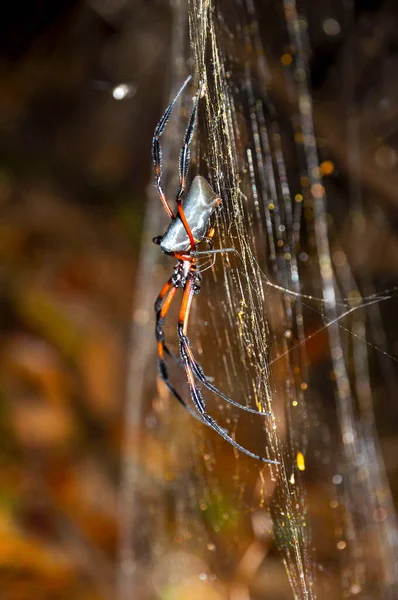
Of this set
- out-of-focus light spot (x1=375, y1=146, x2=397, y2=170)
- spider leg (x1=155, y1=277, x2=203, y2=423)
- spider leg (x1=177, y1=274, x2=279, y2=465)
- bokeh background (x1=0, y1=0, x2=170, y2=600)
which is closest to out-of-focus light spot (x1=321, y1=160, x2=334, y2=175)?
out-of-focus light spot (x1=375, y1=146, x2=397, y2=170)

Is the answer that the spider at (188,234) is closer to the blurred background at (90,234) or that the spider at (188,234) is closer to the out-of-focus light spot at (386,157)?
the blurred background at (90,234)

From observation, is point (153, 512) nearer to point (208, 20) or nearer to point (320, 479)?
point (320, 479)

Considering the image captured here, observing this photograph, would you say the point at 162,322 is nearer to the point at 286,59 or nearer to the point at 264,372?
the point at 264,372

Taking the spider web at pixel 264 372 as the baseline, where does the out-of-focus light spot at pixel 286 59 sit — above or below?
above

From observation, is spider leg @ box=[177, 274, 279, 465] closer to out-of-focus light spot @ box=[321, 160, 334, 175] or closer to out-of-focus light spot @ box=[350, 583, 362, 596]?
out-of-focus light spot @ box=[350, 583, 362, 596]

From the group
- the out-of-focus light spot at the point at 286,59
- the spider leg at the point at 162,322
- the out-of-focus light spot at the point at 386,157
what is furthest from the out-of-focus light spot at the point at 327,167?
the spider leg at the point at 162,322

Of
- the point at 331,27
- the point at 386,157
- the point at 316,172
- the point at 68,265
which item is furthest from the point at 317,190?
the point at 68,265
